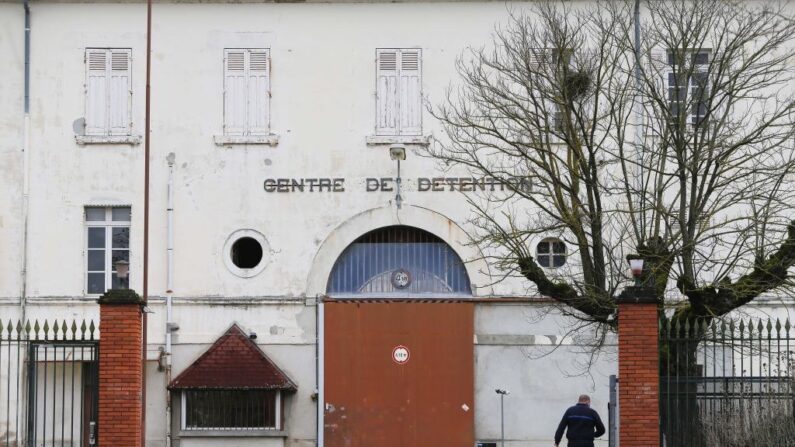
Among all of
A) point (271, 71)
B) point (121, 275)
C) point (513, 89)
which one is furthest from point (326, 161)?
point (121, 275)

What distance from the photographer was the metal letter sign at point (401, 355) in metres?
31.9

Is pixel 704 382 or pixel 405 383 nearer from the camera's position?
pixel 704 382

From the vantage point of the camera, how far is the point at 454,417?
3167 centimetres

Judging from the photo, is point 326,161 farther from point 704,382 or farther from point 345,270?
point 704,382

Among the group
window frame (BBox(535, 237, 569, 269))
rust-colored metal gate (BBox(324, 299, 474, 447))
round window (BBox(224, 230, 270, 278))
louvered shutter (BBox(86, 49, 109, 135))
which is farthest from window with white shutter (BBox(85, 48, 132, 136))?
window frame (BBox(535, 237, 569, 269))

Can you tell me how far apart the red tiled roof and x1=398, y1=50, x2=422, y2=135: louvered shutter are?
5388mm

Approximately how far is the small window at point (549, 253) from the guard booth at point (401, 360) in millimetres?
1622

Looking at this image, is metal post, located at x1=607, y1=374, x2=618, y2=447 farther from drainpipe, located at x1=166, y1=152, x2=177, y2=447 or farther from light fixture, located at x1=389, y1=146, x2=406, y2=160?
drainpipe, located at x1=166, y1=152, x2=177, y2=447

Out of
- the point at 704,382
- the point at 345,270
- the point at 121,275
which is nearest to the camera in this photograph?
the point at 704,382

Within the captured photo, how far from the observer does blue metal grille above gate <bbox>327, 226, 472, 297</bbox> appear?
3241cm

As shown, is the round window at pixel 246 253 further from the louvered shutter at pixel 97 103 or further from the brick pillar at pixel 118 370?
the brick pillar at pixel 118 370

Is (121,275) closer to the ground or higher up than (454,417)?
higher up

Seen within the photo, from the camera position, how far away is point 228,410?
31500mm

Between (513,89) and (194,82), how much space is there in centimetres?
666
